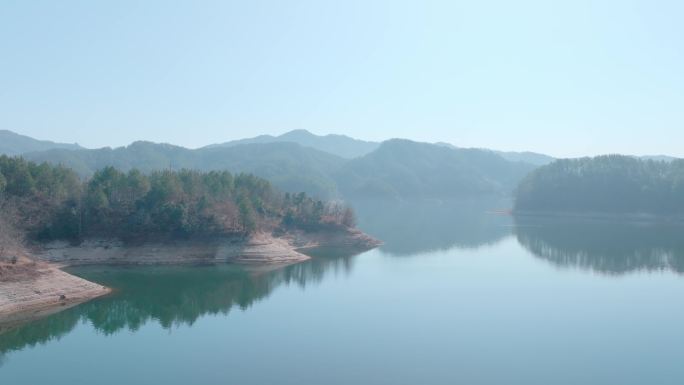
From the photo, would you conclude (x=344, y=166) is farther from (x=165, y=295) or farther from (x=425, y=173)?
(x=165, y=295)

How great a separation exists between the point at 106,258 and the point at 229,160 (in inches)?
4902

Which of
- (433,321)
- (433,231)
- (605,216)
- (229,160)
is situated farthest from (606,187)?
(229,160)

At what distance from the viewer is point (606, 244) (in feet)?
173

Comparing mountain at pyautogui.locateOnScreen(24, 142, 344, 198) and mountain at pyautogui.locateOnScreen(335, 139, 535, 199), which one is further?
mountain at pyautogui.locateOnScreen(335, 139, 535, 199)

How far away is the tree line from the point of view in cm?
3731

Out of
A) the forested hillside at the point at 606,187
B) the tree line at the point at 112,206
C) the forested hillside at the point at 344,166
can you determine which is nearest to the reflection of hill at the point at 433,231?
the forested hillside at the point at 606,187

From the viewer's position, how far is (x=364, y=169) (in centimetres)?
16612

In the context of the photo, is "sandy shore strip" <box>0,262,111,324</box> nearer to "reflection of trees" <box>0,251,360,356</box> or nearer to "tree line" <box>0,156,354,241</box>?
"reflection of trees" <box>0,251,360,356</box>

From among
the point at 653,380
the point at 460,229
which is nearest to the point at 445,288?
the point at 653,380

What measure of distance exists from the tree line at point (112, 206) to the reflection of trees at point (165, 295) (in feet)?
11.7

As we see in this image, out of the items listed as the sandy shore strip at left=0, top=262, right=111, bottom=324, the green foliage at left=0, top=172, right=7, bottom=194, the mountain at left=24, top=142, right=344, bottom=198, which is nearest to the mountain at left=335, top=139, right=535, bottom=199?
the mountain at left=24, top=142, right=344, bottom=198

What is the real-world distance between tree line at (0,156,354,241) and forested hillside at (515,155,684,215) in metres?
63.2

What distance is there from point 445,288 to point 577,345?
37.4 ft

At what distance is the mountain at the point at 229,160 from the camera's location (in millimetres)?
118000
